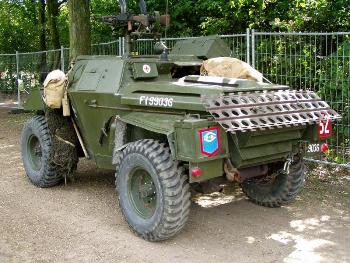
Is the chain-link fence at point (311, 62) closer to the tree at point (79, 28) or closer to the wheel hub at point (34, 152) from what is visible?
the tree at point (79, 28)

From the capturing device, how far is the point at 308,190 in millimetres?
6637

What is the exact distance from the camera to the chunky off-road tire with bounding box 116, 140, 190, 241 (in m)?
4.57

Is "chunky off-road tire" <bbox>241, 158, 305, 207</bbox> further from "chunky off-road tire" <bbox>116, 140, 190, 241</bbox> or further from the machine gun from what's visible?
the machine gun

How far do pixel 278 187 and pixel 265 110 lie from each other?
139cm

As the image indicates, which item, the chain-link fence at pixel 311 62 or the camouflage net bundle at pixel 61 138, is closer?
the camouflage net bundle at pixel 61 138

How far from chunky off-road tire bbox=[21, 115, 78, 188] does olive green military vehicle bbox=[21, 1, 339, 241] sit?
2 centimetres

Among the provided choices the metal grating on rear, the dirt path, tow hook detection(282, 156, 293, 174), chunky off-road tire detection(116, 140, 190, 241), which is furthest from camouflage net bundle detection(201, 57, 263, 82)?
the dirt path

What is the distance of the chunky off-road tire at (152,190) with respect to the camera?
4566 mm

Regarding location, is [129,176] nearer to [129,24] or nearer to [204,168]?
[204,168]

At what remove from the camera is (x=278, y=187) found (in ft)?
18.7

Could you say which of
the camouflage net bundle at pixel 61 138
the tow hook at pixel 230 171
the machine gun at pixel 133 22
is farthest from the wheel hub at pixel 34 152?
the tow hook at pixel 230 171

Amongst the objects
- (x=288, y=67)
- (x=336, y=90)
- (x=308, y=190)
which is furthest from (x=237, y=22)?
(x=308, y=190)

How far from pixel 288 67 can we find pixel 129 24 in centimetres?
296

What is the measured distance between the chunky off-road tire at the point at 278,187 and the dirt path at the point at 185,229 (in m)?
0.11
